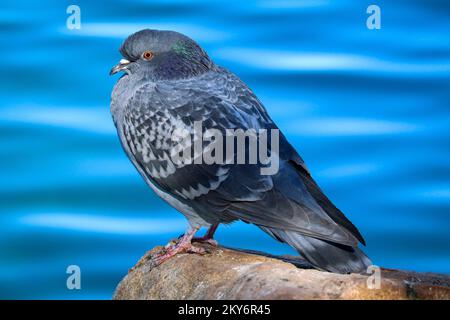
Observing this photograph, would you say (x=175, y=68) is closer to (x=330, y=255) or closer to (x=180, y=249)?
(x=180, y=249)

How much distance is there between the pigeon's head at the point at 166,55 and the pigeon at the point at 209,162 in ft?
0.03

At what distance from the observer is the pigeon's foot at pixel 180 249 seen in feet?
26.3

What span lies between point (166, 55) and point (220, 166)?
139cm

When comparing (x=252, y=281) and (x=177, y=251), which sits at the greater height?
(x=177, y=251)

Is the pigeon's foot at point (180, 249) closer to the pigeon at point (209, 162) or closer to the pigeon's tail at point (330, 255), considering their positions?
the pigeon at point (209, 162)

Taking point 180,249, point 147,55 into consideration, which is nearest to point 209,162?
point 180,249

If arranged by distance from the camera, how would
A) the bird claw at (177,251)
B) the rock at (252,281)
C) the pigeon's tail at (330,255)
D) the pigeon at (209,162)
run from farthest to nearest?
the bird claw at (177,251), the pigeon at (209,162), the pigeon's tail at (330,255), the rock at (252,281)

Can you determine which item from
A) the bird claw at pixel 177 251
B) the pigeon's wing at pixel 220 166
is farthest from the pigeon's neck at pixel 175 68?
the bird claw at pixel 177 251

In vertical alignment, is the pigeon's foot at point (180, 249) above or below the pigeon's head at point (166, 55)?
below

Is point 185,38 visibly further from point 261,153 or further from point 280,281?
point 280,281

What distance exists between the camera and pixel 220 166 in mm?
8094

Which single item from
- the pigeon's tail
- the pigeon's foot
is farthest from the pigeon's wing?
the pigeon's foot

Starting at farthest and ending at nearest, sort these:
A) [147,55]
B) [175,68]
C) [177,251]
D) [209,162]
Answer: [147,55] → [175,68] → [209,162] → [177,251]
